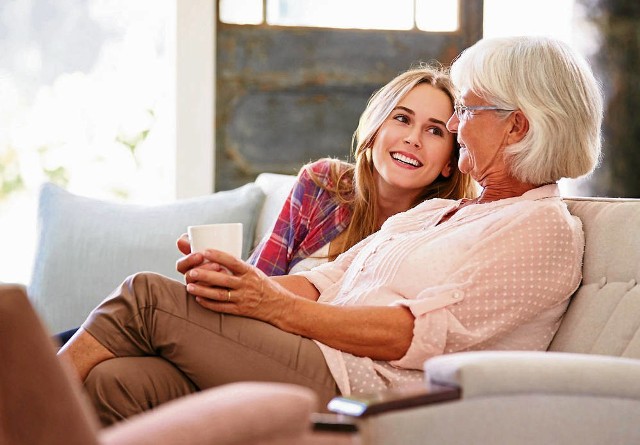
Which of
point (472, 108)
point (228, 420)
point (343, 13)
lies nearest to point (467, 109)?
point (472, 108)

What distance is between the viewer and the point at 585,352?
1.97 metres

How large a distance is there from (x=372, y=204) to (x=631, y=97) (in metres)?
1.99

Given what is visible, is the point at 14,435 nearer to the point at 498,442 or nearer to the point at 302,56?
the point at 498,442

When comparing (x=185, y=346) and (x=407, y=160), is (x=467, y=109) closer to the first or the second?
(x=407, y=160)

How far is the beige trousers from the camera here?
6.25ft

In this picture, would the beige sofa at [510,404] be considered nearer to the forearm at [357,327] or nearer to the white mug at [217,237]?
the forearm at [357,327]

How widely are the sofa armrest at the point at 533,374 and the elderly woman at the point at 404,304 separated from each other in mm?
407

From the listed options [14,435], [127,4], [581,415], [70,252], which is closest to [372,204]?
[70,252]

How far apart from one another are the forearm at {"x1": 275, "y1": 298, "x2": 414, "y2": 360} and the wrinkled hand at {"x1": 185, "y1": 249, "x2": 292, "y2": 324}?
0.11ft

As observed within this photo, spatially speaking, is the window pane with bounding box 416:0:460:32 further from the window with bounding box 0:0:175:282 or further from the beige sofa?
the beige sofa

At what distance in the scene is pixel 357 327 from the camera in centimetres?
197

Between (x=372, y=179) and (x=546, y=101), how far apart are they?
2.60 ft

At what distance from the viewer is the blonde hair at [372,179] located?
2803 mm

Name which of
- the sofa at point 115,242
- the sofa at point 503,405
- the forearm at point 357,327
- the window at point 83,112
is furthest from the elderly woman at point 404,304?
the window at point 83,112
